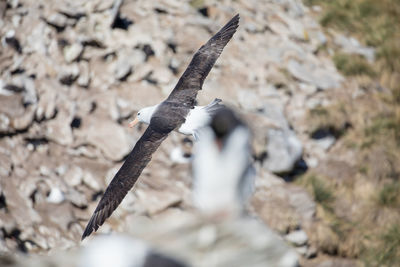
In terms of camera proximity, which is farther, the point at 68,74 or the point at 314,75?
the point at 314,75

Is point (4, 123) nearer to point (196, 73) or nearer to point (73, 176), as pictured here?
point (73, 176)

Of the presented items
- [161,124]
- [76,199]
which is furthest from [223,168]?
[76,199]

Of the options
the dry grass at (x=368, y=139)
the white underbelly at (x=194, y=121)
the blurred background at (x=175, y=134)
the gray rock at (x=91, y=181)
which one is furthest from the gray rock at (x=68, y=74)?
the dry grass at (x=368, y=139)

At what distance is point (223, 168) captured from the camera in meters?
4.06

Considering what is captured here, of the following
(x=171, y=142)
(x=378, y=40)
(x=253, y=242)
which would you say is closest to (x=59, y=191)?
(x=171, y=142)

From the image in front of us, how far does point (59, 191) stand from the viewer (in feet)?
29.9

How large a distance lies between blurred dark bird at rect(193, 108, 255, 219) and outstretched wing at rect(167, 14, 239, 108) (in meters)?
4.86

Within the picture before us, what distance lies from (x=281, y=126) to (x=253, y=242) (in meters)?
7.16

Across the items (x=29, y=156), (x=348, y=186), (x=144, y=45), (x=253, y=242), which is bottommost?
(x=348, y=186)

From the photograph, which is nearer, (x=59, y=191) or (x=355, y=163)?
(x=59, y=191)

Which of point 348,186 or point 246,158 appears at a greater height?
point 246,158

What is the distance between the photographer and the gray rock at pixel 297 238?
954 centimetres

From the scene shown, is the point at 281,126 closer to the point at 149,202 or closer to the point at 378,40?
the point at 149,202

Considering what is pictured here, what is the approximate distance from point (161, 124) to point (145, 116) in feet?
1.87
